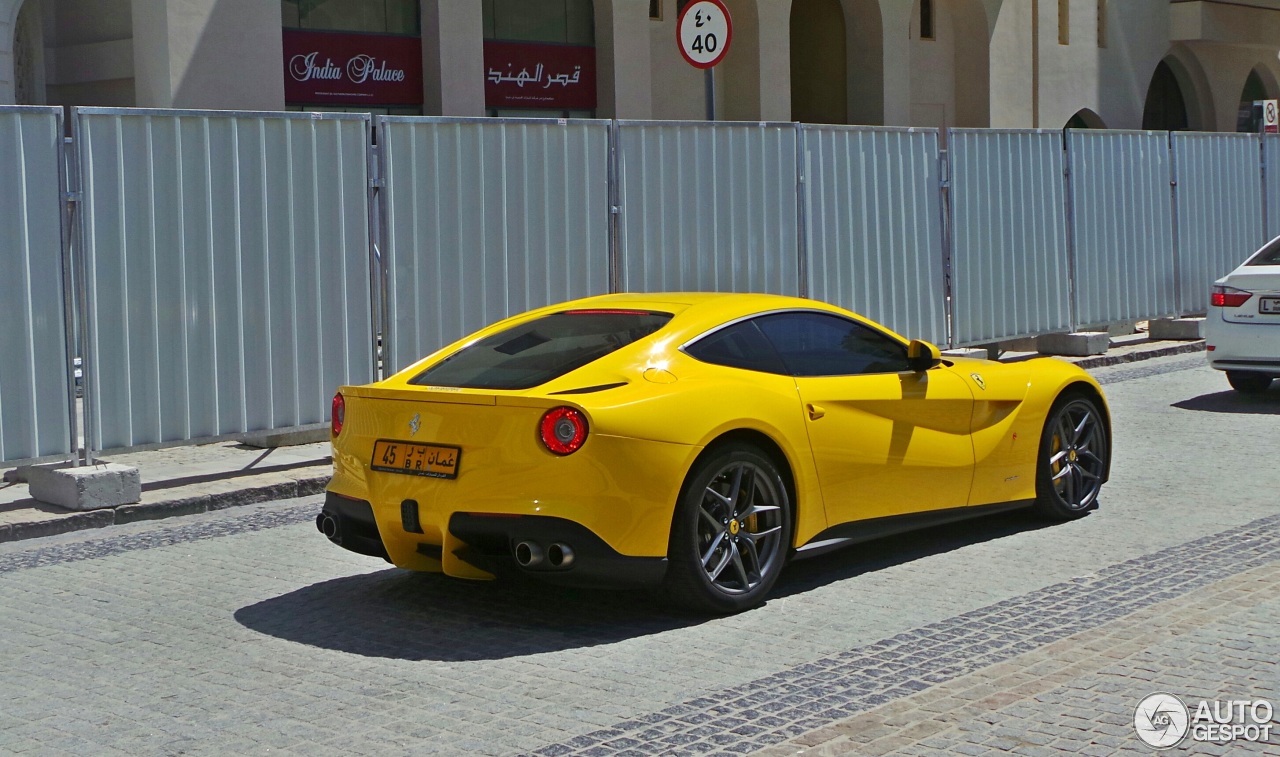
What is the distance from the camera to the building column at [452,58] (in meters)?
22.1

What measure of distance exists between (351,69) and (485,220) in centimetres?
1109

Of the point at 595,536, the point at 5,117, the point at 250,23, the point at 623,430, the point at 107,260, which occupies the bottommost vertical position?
the point at 595,536

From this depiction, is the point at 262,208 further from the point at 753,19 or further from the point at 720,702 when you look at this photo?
the point at 753,19

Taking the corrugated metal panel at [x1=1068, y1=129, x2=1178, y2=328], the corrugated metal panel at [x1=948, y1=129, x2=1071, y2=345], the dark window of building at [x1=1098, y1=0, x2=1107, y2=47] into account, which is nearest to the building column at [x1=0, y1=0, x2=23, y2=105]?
the corrugated metal panel at [x1=948, y1=129, x2=1071, y2=345]

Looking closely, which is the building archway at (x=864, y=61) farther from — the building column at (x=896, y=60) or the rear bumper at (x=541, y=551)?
the rear bumper at (x=541, y=551)

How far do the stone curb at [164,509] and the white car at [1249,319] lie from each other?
762 cm

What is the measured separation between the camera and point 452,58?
22.2 metres

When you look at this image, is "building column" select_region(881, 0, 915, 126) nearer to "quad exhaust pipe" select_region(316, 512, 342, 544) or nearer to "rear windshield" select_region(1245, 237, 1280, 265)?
"rear windshield" select_region(1245, 237, 1280, 265)

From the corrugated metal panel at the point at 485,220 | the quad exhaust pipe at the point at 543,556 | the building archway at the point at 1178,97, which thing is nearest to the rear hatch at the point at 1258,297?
the corrugated metal panel at the point at 485,220

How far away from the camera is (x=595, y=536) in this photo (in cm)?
626

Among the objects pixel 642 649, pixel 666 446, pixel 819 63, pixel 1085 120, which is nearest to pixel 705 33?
pixel 666 446

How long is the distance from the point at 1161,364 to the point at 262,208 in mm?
10212

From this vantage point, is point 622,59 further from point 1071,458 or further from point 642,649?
point 642,649

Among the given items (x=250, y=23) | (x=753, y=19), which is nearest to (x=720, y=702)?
(x=250, y=23)
